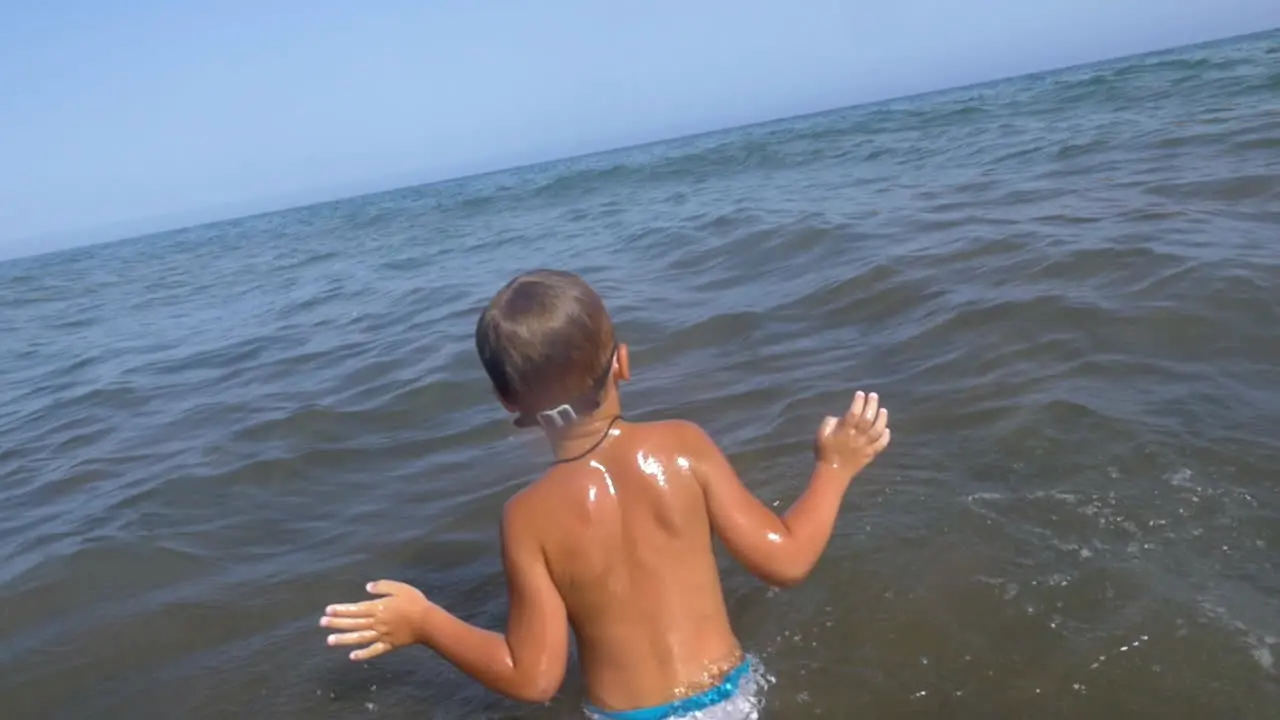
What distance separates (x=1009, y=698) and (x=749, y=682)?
733 millimetres

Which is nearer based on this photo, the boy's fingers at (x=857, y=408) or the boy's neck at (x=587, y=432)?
the boy's neck at (x=587, y=432)

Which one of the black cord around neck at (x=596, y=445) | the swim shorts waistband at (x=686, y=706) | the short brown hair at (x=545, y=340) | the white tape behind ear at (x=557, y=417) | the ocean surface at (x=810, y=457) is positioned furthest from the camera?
the ocean surface at (x=810, y=457)

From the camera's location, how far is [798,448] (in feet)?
14.9

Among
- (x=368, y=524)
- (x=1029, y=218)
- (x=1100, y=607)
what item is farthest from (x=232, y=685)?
(x=1029, y=218)

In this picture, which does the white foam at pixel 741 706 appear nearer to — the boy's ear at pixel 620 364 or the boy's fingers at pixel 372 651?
the boy's fingers at pixel 372 651

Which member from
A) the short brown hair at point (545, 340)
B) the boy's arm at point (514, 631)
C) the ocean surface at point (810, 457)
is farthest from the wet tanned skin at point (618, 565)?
the ocean surface at point (810, 457)

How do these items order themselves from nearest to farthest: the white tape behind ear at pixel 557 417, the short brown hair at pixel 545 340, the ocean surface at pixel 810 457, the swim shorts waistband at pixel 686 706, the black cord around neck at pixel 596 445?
1. the short brown hair at pixel 545 340
2. the white tape behind ear at pixel 557 417
3. the black cord around neck at pixel 596 445
4. the swim shorts waistband at pixel 686 706
5. the ocean surface at pixel 810 457

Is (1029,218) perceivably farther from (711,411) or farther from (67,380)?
(67,380)

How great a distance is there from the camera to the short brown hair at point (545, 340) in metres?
2.15

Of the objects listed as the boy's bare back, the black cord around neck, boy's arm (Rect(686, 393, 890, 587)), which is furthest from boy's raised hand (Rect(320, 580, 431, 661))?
boy's arm (Rect(686, 393, 890, 587))

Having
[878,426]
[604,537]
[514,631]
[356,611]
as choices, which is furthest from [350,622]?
[878,426]

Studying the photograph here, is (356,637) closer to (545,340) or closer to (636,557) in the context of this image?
(636,557)

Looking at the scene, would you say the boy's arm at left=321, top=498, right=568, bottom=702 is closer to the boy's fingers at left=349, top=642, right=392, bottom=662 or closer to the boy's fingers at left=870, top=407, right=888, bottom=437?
the boy's fingers at left=349, top=642, right=392, bottom=662

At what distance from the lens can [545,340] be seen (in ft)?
7.11
